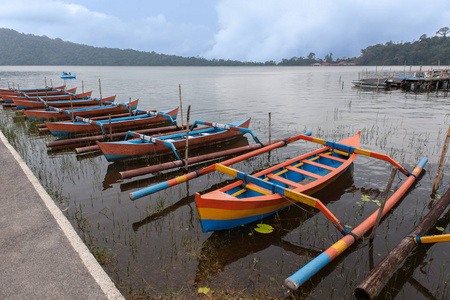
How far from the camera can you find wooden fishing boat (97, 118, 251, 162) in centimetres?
999

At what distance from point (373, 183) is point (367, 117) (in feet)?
41.6

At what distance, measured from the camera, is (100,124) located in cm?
1371

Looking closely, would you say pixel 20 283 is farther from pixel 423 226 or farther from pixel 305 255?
pixel 423 226

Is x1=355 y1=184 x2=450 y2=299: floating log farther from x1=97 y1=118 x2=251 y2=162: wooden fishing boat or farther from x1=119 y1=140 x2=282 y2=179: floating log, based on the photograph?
x1=97 y1=118 x2=251 y2=162: wooden fishing boat

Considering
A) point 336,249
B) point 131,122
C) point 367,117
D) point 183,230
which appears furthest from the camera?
point 367,117

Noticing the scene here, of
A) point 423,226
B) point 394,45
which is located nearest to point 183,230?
point 423,226

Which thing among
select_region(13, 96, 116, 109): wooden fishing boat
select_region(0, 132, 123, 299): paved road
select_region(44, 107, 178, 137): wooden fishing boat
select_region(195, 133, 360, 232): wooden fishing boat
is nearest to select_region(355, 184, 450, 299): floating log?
select_region(195, 133, 360, 232): wooden fishing boat

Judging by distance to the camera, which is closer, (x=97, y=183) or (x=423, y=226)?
(x=423, y=226)

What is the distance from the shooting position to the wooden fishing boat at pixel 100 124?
1352 centimetres

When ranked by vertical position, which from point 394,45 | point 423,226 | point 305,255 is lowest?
point 305,255

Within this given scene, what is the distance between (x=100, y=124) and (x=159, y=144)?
453 centimetres

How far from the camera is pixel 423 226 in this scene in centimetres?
574

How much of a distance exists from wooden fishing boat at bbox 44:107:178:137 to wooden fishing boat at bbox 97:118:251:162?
3929 millimetres

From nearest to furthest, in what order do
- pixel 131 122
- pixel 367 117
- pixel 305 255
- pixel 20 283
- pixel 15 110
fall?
pixel 20 283
pixel 305 255
pixel 131 122
pixel 367 117
pixel 15 110
